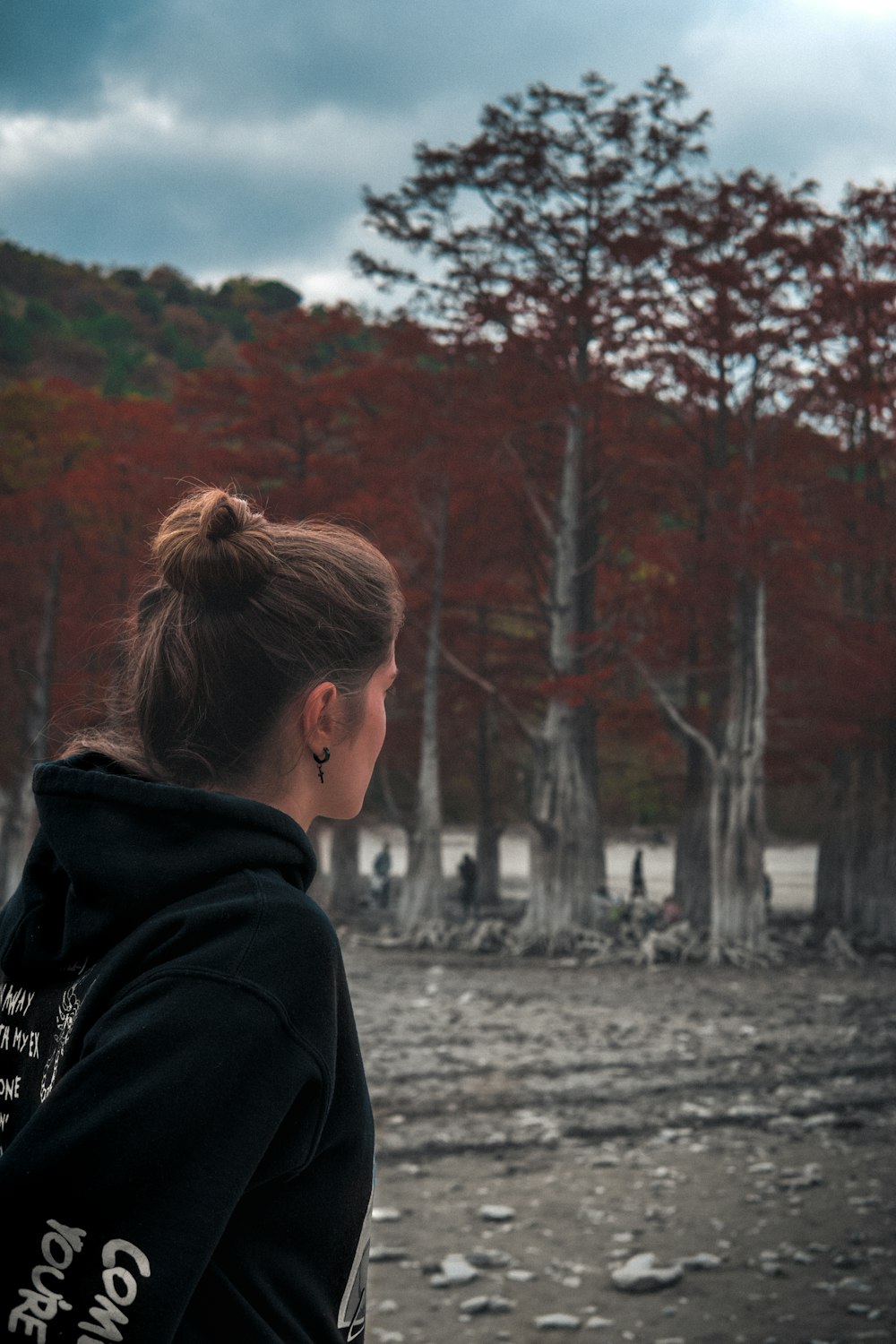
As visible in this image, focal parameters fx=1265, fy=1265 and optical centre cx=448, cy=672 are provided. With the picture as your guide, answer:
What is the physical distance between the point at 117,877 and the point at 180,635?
29 centimetres

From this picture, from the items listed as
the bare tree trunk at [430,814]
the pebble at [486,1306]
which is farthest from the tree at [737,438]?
the pebble at [486,1306]

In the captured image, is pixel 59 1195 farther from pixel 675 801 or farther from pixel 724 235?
pixel 675 801

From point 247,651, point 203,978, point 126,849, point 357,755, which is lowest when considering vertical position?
point 203,978

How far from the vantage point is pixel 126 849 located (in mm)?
1300

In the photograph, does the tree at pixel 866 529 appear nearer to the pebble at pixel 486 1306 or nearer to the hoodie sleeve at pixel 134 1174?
the pebble at pixel 486 1306

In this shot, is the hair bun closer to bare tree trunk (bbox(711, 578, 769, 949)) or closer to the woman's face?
the woman's face

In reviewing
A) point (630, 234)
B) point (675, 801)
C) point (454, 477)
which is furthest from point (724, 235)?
point (675, 801)

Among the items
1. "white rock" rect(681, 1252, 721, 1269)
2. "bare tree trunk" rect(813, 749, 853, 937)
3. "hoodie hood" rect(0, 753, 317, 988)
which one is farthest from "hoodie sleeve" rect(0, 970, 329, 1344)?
"bare tree trunk" rect(813, 749, 853, 937)

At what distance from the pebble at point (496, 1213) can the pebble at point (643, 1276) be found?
32.7 inches

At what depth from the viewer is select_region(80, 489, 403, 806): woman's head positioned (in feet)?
4.62

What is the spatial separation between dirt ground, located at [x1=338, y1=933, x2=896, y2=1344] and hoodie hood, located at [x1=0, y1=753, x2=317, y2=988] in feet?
12.1

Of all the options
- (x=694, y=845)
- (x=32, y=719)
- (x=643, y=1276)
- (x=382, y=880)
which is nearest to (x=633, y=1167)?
(x=643, y=1276)

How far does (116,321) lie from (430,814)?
31.7 m

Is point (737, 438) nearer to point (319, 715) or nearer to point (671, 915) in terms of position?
point (671, 915)
